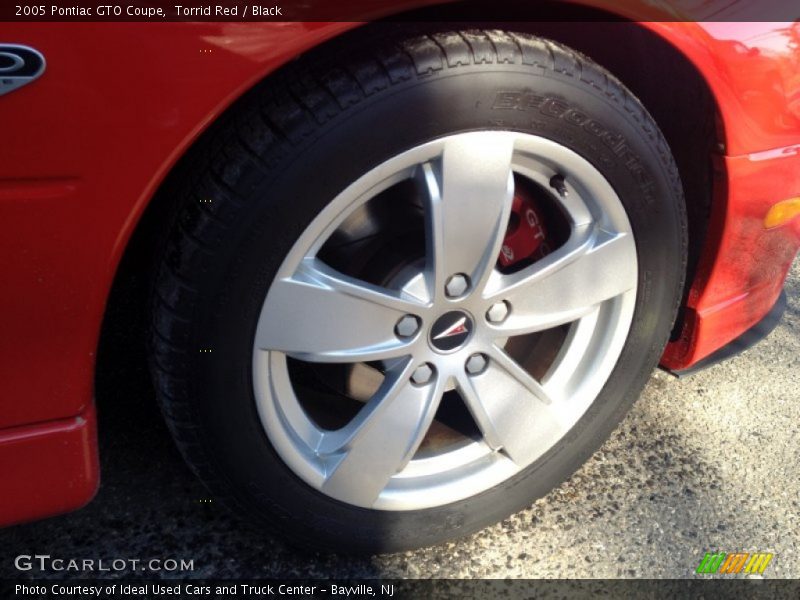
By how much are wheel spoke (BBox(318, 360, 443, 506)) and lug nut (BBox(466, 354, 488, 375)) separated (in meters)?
0.07

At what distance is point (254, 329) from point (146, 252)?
35cm

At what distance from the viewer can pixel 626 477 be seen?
1848 millimetres

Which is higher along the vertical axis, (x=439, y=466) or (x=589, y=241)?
(x=589, y=241)

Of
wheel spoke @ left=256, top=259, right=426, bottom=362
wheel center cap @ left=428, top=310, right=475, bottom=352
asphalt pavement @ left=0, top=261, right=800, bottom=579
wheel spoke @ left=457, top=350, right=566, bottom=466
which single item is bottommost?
asphalt pavement @ left=0, top=261, right=800, bottom=579

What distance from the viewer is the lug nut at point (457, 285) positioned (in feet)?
4.57

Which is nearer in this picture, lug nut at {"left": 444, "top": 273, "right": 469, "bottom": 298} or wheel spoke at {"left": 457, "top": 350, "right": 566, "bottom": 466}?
lug nut at {"left": 444, "top": 273, "right": 469, "bottom": 298}

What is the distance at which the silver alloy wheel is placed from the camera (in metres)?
→ 1.28

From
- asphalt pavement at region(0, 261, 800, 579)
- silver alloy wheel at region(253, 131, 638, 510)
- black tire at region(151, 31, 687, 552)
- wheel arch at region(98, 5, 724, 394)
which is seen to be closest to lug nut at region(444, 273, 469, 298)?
silver alloy wheel at region(253, 131, 638, 510)

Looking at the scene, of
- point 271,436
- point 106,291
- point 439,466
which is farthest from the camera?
point 439,466

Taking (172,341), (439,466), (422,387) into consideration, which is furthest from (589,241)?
(172,341)

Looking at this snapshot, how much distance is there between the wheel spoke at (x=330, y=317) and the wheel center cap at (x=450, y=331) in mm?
49

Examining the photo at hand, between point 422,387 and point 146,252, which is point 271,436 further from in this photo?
point 146,252

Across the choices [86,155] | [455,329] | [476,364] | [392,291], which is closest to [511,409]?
[476,364]

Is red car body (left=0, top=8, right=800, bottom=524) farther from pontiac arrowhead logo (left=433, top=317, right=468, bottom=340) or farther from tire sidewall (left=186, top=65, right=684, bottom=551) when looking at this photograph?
pontiac arrowhead logo (left=433, top=317, right=468, bottom=340)
